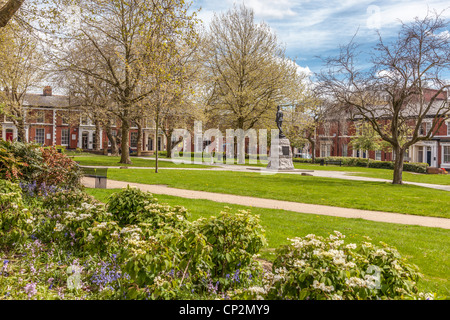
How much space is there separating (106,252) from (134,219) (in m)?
1.19

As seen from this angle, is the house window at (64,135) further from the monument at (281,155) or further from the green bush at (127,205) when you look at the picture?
the green bush at (127,205)

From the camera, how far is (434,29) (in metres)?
17.2

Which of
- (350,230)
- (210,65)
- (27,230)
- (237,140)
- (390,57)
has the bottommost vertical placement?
(350,230)

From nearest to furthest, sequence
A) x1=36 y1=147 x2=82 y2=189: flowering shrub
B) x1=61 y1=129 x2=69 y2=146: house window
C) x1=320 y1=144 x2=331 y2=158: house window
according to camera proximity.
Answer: x1=36 y1=147 x2=82 y2=189: flowering shrub, x1=320 y1=144 x2=331 y2=158: house window, x1=61 y1=129 x2=69 y2=146: house window

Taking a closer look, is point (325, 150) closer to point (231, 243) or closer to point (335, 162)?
point (335, 162)

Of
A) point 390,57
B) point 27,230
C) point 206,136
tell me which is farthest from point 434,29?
point 206,136

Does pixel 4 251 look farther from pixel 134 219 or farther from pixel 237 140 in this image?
pixel 237 140

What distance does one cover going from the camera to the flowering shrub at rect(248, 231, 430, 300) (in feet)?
8.89

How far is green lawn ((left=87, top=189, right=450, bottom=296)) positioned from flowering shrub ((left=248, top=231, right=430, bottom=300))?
185 centimetres

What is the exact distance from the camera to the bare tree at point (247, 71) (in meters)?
33.6

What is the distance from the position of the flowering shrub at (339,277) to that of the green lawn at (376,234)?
1853mm

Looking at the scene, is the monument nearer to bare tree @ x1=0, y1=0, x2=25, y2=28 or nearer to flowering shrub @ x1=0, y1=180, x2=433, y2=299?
bare tree @ x1=0, y1=0, x2=25, y2=28

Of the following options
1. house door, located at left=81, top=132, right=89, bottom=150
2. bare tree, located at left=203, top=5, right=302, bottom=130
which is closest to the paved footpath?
bare tree, located at left=203, top=5, right=302, bottom=130

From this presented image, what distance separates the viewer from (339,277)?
2.73 metres
